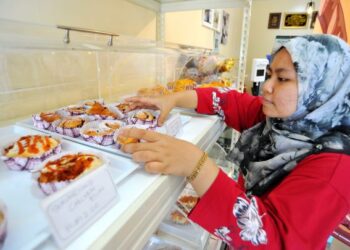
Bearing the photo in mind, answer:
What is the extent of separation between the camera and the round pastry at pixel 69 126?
607 mm

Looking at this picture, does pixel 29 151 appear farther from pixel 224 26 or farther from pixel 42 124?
pixel 224 26

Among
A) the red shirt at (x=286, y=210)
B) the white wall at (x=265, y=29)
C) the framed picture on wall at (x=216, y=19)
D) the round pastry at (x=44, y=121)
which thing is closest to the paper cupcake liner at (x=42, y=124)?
the round pastry at (x=44, y=121)

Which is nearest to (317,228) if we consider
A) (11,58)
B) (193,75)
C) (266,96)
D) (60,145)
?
(266,96)

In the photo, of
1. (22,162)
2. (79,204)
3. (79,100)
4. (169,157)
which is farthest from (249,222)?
(79,100)

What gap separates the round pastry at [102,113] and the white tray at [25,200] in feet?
0.52

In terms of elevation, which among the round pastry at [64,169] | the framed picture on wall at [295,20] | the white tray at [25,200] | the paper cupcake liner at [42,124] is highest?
the framed picture on wall at [295,20]

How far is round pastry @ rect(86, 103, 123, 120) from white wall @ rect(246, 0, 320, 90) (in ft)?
13.5

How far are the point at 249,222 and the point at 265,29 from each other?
5.22 meters

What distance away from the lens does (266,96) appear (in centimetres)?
67

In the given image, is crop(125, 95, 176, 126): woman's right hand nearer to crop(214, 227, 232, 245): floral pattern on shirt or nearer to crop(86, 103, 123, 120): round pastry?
crop(86, 103, 123, 120): round pastry

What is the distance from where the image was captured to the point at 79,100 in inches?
39.4

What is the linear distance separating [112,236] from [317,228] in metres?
0.39

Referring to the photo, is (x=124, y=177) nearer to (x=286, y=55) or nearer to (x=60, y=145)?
(x=60, y=145)

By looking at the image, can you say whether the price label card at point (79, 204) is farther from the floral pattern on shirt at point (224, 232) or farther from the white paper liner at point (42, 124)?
the white paper liner at point (42, 124)
